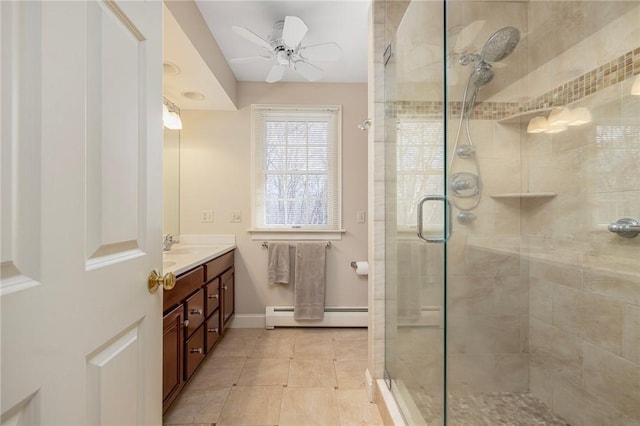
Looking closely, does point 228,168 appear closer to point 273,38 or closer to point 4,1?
point 273,38

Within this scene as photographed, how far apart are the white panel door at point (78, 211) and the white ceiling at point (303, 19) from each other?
1.28 m

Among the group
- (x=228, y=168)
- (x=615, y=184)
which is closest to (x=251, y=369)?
(x=228, y=168)

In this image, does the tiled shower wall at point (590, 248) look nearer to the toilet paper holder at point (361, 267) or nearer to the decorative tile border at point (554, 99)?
the decorative tile border at point (554, 99)

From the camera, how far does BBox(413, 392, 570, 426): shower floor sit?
1.19 m

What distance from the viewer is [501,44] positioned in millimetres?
1647

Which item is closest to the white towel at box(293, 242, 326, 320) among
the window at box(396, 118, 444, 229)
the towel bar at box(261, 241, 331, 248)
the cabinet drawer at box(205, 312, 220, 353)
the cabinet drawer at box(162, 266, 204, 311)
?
the towel bar at box(261, 241, 331, 248)

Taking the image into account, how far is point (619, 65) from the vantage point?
129 centimetres

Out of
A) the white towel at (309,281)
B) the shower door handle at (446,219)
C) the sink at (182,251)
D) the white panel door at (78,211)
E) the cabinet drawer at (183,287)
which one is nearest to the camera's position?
the white panel door at (78,211)

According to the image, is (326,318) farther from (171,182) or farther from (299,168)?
(171,182)

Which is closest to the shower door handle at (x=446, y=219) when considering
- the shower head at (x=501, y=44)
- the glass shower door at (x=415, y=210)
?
the glass shower door at (x=415, y=210)

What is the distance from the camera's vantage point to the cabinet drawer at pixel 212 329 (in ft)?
6.84

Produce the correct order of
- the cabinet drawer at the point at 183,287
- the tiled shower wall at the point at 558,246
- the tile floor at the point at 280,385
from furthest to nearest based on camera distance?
the tile floor at the point at 280,385, the cabinet drawer at the point at 183,287, the tiled shower wall at the point at 558,246

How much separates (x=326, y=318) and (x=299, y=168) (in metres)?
1.51

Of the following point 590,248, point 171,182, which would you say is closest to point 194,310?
point 171,182
